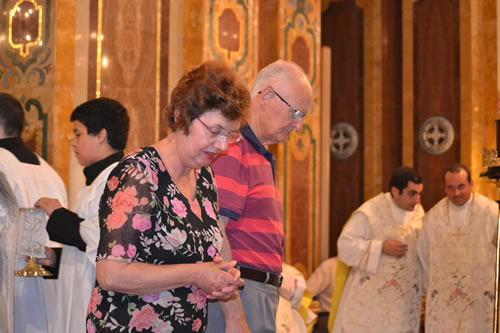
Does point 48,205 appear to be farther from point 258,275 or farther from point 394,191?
point 394,191

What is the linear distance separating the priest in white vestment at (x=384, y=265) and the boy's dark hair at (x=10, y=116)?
3768 millimetres

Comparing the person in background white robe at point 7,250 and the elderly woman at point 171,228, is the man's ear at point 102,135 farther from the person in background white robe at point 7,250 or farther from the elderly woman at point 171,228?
the elderly woman at point 171,228

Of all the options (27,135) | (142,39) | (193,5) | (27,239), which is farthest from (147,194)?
(193,5)

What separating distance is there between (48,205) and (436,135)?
23.2 ft

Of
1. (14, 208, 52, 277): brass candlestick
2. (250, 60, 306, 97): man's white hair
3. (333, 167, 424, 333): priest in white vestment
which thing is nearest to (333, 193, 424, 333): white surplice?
(333, 167, 424, 333): priest in white vestment

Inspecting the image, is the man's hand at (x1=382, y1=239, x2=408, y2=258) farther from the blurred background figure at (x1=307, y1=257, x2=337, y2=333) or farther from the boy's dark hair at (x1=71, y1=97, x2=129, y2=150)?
the boy's dark hair at (x1=71, y1=97, x2=129, y2=150)

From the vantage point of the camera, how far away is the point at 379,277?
22.5 feet

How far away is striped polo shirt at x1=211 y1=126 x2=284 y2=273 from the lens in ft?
10.2

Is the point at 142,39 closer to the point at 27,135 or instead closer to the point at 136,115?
the point at 136,115

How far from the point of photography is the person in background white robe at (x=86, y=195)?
3869mm

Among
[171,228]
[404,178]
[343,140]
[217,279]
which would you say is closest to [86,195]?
[171,228]

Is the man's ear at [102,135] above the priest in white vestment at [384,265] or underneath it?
above

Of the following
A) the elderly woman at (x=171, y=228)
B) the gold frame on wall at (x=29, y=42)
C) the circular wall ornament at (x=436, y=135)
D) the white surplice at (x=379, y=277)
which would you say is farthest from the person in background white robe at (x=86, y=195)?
the circular wall ornament at (x=436, y=135)

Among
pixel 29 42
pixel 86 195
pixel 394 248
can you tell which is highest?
pixel 29 42
